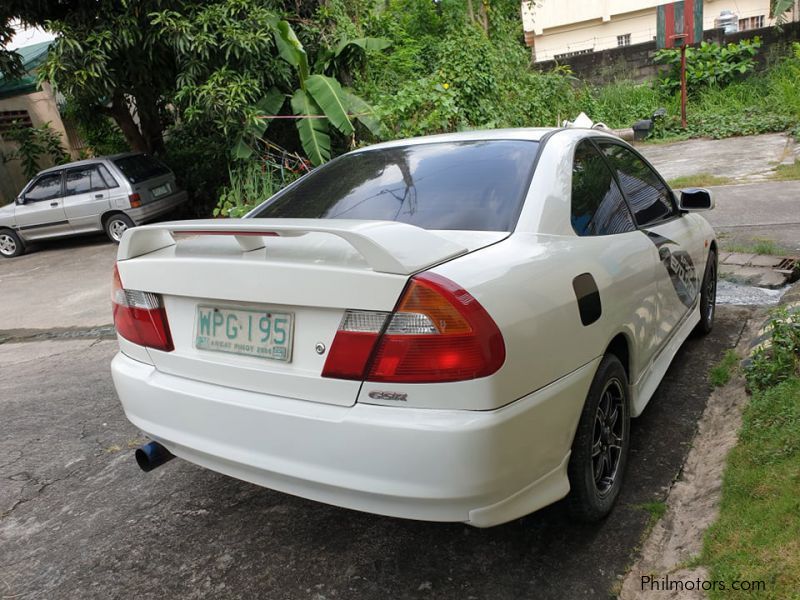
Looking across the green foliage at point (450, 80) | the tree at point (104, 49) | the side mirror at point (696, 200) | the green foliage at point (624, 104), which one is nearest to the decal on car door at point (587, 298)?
the side mirror at point (696, 200)

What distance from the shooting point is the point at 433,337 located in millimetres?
1831

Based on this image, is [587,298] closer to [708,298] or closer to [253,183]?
[708,298]

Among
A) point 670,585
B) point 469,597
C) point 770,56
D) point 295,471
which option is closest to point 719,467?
point 670,585

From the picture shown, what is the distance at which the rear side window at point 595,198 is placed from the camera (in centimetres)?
259

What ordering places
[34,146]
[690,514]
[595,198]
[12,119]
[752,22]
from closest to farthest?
[690,514] < [595,198] < [34,146] < [12,119] < [752,22]

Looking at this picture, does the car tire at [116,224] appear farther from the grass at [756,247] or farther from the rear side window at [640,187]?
the rear side window at [640,187]

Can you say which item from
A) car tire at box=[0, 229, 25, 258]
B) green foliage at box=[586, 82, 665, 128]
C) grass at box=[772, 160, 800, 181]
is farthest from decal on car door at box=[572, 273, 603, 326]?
green foliage at box=[586, 82, 665, 128]

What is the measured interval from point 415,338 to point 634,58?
18732mm

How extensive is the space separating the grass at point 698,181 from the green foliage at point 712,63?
8368mm

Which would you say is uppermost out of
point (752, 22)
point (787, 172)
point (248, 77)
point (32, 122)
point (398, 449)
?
point (32, 122)

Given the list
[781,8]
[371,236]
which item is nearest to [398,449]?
[371,236]

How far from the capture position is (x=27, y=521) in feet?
9.49

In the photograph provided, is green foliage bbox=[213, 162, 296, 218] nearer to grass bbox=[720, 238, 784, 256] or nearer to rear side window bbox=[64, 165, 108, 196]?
rear side window bbox=[64, 165, 108, 196]

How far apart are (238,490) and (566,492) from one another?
1547mm
